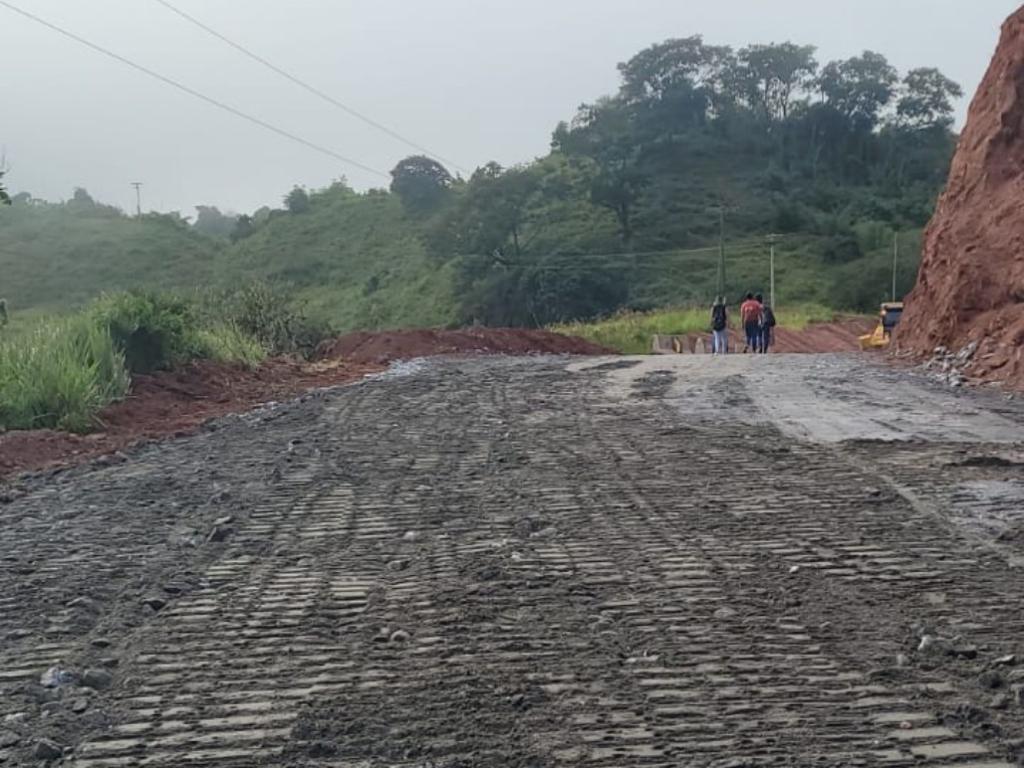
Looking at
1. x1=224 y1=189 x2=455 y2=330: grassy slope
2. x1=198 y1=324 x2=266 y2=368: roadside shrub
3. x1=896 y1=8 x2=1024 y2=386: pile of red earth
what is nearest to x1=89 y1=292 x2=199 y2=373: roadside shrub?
x1=198 y1=324 x2=266 y2=368: roadside shrub

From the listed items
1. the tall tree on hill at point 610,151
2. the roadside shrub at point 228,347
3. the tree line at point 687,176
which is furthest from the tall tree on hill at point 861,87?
the roadside shrub at point 228,347

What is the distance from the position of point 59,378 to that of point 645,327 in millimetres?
26630

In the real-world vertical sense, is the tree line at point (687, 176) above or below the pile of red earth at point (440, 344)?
above

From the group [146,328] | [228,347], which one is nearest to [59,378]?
[146,328]

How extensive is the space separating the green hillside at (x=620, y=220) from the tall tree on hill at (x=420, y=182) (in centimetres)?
11

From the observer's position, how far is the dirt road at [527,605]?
12.0 ft

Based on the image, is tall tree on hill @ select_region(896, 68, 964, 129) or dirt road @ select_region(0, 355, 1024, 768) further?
tall tree on hill @ select_region(896, 68, 964, 129)

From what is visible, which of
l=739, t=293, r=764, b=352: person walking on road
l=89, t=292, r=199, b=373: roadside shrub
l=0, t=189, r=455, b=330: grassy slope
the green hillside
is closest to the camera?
l=89, t=292, r=199, b=373: roadside shrub

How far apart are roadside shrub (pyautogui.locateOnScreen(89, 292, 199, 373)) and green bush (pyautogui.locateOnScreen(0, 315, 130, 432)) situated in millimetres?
802

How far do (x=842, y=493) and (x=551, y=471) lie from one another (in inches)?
83.4

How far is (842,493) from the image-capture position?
23.9 ft

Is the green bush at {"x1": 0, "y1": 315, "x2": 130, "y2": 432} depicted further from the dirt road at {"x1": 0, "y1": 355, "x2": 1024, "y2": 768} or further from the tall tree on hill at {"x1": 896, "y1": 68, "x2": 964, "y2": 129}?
the tall tree on hill at {"x1": 896, "y1": 68, "x2": 964, "y2": 129}

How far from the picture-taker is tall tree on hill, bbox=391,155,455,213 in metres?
66.4

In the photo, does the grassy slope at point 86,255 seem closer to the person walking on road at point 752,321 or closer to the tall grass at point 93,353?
the person walking on road at point 752,321
